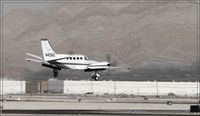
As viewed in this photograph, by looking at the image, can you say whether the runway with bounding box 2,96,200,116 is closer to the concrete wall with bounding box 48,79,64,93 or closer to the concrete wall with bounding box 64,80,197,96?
the concrete wall with bounding box 64,80,197,96

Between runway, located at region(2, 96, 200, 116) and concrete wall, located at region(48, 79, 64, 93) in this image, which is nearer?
runway, located at region(2, 96, 200, 116)

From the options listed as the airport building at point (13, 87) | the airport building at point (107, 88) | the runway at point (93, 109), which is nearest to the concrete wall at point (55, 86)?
the airport building at point (107, 88)

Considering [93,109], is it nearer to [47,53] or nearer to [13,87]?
[47,53]

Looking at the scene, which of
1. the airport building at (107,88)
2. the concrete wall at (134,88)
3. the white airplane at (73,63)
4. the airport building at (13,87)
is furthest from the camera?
the airport building at (13,87)

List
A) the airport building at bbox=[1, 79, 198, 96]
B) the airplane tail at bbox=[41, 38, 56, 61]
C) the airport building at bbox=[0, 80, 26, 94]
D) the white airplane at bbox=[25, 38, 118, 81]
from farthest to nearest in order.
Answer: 1. the airport building at bbox=[0, 80, 26, 94]
2. the airport building at bbox=[1, 79, 198, 96]
3. the airplane tail at bbox=[41, 38, 56, 61]
4. the white airplane at bbox=[25, 38, 118, 81]

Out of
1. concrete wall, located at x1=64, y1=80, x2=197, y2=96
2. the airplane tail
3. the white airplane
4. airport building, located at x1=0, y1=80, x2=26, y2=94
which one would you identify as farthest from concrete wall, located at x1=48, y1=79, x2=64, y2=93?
the white airplane

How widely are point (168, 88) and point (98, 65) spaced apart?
42570 mm

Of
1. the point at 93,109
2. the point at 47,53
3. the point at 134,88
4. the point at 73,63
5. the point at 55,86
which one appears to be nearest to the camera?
the point at 93,109

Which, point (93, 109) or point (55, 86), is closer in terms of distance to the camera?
point (93, 109)

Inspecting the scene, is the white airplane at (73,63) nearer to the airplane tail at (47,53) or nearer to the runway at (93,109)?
the airplane tail at (47,53)

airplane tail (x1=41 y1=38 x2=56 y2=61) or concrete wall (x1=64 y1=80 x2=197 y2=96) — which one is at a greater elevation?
airplane tail (x1=41 y1=38 x2=56 y2=61)

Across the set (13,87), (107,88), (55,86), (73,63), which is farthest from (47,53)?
(107,88)

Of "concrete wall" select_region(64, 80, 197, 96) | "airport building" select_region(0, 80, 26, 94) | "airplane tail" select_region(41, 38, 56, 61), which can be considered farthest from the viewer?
"airport building" select_region(0, 80, 26, 94)

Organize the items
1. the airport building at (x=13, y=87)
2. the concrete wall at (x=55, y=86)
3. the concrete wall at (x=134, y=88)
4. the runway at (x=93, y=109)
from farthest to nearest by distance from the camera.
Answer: the concrete wall at (x=55, y=86)
the airport building at (x=13, y=87)
the concrete wall at (x=134, y=88)
the runway at (x=93, y=109)
